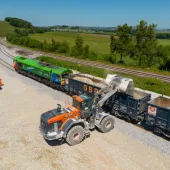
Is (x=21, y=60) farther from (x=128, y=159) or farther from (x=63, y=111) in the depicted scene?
(x=128, y=159)

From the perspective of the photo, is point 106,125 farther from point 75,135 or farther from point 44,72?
point 44,72

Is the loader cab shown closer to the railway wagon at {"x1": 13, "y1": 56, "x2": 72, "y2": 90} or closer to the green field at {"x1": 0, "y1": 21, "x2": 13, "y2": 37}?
the railway wagon at {"x1": 13, "y1": 56, "x2": 72, "y2": 90}

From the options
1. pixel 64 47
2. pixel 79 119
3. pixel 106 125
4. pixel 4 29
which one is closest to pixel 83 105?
pixel 79 119

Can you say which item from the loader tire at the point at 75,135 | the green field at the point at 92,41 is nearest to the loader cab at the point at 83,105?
the loader tire at the point at 75,135

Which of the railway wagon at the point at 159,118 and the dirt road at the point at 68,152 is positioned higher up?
the railway wagon at the point at 159,118

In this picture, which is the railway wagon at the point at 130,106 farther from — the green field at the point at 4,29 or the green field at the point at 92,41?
the green field at the point at 4,29

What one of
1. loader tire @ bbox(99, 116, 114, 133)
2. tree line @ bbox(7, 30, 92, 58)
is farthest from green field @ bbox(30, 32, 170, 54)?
loader tire @ bbox(99, 116, 114, 133)

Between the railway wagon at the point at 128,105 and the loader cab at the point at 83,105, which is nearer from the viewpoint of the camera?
the loader cab at the point at 83,105
